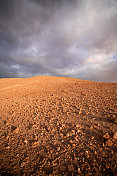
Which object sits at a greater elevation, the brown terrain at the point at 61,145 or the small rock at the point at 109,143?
the small rock at the point at 109,143

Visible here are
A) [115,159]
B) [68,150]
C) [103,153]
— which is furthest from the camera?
[68,150]

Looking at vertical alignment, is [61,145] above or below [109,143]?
below

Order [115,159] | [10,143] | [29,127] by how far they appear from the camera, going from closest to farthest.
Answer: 1. [115,159]
2. [10,143]
3. [29,127]

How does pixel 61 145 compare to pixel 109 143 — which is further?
pixel 61 145

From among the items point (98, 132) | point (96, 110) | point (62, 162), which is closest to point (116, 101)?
point (96, 110)

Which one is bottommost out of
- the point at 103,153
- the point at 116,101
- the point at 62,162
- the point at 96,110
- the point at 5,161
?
the point at 5,161

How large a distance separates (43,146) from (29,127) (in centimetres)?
103

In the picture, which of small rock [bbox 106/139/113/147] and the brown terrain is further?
small rock [bbox 106/139/113/147]

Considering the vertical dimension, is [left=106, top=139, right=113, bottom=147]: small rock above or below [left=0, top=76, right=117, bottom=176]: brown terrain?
above

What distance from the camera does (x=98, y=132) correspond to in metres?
2.16

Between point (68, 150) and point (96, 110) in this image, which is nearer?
point (68, 150)

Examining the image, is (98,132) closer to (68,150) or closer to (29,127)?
(68,150)

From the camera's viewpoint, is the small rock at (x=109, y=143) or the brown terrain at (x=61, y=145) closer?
the brown terrain at (x=61, y=145)

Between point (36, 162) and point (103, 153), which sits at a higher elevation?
point (103, 153)
